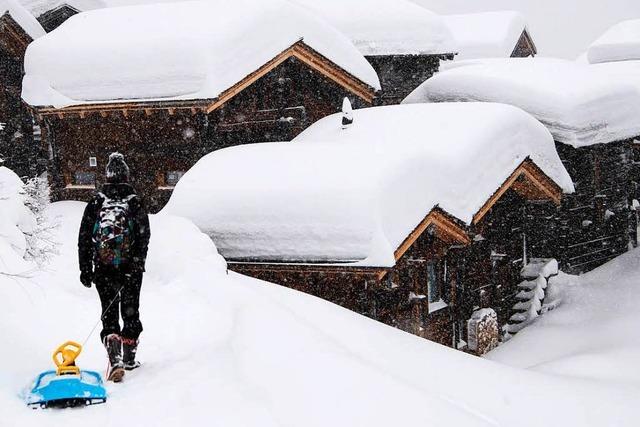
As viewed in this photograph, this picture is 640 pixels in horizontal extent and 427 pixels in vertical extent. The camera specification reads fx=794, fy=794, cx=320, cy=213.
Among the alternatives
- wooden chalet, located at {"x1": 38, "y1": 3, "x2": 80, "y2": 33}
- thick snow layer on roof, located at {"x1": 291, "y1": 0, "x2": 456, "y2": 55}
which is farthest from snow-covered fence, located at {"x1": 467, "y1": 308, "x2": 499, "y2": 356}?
wooden chalet, located at {"x1": 38, "y1": 3, "x2": 80, "y2": 33}

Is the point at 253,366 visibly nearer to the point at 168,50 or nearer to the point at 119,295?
the point at 119,295

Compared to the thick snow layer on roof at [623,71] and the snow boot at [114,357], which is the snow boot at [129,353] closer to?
the snow boot at [114,357]

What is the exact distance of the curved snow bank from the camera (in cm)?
766

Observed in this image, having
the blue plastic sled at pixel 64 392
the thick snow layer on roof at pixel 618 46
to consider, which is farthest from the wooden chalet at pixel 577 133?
the blue plastic sled at pixel 64 392

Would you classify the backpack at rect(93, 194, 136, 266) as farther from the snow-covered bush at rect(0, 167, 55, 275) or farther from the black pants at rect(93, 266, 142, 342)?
the snow-covered bush at rect(0, 167, 55, 275)

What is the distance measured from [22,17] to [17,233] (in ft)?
38.3

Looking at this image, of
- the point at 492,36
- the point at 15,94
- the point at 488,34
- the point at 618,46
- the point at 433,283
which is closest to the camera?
the point at 433,283

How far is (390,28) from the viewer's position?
21.9m

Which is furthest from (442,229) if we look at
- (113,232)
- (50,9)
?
(50,9)

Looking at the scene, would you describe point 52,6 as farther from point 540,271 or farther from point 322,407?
point 322,407

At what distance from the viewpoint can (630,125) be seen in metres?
20.0

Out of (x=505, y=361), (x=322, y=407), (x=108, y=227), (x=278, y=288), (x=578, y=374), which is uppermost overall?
(x=108, y=227)

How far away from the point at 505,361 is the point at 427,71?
10.7 m

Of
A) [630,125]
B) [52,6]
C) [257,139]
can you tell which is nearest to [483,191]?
[257,139]
